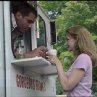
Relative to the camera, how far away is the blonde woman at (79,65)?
3164 millimetres

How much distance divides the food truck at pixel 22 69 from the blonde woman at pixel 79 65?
0.84ft

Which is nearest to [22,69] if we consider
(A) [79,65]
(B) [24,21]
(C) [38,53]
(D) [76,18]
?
(C) [38,53]

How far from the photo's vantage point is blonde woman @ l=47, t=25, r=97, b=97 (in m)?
3.16

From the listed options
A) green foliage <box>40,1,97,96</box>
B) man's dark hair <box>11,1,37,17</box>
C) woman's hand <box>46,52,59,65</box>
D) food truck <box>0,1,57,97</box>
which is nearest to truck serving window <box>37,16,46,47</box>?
food truck <box>0,1,57,97</box>

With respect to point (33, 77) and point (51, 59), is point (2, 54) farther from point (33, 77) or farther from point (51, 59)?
point (33, 77)

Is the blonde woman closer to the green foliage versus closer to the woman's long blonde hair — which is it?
the woman's long blonde hair

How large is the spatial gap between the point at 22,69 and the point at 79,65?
549 millimetres

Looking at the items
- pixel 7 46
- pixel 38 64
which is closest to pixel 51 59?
pixel 38 64

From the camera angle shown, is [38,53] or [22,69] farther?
[38,53]

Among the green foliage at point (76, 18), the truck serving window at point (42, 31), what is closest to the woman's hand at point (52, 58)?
the truck serving window at point (42, 31)

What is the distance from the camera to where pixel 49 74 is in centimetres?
423

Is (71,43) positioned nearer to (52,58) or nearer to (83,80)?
(52,58)

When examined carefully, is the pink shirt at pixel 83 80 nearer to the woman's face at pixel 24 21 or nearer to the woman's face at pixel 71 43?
the woman's face at pixel 71 43

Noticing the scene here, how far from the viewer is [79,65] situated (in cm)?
318
